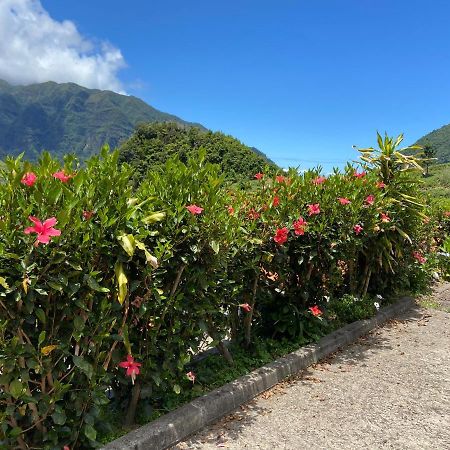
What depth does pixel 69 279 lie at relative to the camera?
208 cm

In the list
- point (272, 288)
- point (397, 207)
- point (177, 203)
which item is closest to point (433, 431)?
point (272, 288)

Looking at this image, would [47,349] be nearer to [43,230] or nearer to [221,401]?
[43,230]

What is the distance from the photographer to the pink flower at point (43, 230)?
74.2 inches

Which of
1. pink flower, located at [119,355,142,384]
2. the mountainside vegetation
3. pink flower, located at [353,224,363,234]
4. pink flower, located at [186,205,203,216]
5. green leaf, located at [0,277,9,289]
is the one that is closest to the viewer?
green leaf, located at [0,277,9,289]

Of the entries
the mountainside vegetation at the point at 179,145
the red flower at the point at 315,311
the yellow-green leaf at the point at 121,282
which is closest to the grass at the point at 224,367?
the red flower at the point at 315,311

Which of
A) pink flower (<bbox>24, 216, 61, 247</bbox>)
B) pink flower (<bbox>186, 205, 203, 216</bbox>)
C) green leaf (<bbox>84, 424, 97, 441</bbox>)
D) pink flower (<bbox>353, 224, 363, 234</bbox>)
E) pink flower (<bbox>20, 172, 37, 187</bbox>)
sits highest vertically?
pink flower (<bbox>20, 172, 37, 187</bbox>)

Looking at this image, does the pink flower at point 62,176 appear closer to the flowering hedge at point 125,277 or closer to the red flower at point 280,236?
the flowering hedge at point 125,277

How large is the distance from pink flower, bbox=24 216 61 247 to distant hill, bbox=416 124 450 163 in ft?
449

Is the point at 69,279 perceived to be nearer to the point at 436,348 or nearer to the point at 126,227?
the point at 126,227

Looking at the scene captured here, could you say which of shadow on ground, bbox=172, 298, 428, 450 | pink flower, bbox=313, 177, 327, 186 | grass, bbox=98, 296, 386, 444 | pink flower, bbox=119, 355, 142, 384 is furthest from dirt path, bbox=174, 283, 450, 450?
pink flower, bbox=313, 177, 327, 186

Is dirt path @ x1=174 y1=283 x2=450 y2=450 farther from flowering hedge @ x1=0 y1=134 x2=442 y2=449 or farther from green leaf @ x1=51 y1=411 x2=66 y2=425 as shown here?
green leaf @ x1=51 y1=411 x2=66 y2=425

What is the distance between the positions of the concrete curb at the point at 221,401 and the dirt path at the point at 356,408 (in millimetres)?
67

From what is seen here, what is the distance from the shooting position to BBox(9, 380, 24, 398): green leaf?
1.96 m

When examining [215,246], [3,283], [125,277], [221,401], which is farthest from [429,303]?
[3,283]
